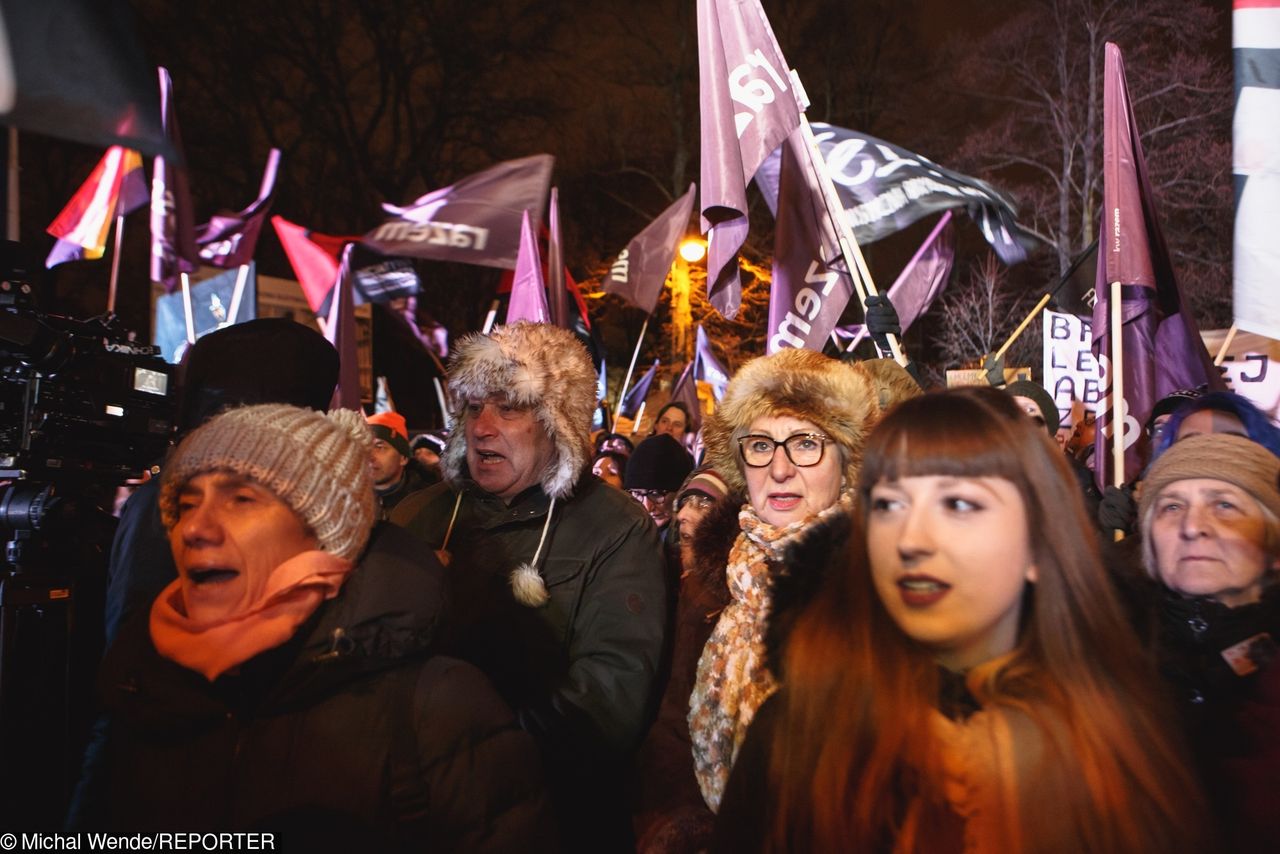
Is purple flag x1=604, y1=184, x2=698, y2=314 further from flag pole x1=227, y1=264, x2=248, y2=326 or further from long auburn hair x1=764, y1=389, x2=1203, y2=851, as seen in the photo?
long auburn hair x1=764, y1=389, x2=1203, y2=851

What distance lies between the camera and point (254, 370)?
9.46ft

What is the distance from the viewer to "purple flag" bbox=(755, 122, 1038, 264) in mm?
5203

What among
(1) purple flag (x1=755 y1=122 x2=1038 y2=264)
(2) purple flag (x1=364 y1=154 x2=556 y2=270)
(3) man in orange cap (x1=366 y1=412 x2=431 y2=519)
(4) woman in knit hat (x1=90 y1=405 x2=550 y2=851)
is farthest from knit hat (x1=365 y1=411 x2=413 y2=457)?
(4) woman in knit hat (x1=90 y1=405 x2=550 y2=851)

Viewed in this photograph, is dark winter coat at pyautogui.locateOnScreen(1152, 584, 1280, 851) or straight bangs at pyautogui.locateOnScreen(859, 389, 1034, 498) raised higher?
straight bangs at pyautogui.locateOnScreen(859, 389, 1034, 498)

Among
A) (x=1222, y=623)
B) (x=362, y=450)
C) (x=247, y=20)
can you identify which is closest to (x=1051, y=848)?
(x=1222, y=623)

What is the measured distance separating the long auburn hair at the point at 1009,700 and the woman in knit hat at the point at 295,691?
65 centimetres

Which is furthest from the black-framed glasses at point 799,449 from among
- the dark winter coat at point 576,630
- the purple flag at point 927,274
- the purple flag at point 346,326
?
the purple flag at point 346,326

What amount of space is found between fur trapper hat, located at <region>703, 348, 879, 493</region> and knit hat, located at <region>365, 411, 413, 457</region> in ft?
9.63

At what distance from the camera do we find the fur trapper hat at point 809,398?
2.64m

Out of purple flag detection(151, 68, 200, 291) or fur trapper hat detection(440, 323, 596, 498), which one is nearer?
fur trapper hat detection(440, 323, 596, 498)

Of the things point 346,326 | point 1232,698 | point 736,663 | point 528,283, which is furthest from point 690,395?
point 1232,698

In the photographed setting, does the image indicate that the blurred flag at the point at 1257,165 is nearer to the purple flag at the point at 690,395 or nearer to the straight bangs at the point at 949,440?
the straight bangs at the point at 949,440

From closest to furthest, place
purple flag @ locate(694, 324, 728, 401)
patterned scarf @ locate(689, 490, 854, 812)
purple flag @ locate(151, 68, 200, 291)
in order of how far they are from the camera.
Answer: patterned scarf @ locate(689, 490, 854, 812) → purple flag @ locate(151, 68, 200, 291) → purple flag @ locate(694, 324, 728, 401)

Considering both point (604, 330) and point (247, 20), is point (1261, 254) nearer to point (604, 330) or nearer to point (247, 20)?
point (247, 20)
